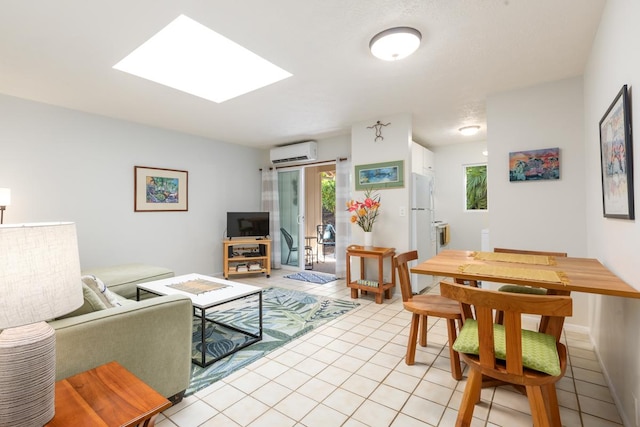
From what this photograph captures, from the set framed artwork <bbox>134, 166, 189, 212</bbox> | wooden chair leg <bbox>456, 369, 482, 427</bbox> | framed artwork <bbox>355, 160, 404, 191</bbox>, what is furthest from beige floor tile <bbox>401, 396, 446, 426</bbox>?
framed artwork <bbox>134, 166, 189, 212</bbox>

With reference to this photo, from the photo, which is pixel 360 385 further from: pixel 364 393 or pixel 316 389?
pixel 316 389

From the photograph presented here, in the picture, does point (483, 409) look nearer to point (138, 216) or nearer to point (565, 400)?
point (565, 400)

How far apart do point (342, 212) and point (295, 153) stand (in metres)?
1.38

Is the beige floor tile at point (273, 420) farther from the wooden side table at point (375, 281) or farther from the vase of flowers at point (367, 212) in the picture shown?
the vase of flowers at point (367, 212)

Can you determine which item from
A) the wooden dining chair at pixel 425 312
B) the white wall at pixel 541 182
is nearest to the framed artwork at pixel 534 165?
the white wall at pixel 541 182

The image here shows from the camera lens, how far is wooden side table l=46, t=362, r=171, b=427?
0.98 m

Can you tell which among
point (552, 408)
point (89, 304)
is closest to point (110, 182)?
point (89, 304)

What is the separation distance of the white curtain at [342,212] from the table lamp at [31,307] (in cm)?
404

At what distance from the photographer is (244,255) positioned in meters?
5.10

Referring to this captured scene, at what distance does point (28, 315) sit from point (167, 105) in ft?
10.5

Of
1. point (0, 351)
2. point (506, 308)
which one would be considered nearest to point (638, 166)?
point (506, 308)

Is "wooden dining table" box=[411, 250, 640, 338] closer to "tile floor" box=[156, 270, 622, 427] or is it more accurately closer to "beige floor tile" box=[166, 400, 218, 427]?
"tile floor" box=[156, 270, 622, 427]

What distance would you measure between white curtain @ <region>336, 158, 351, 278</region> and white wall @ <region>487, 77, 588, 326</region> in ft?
7.07

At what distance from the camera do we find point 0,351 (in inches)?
33.7
